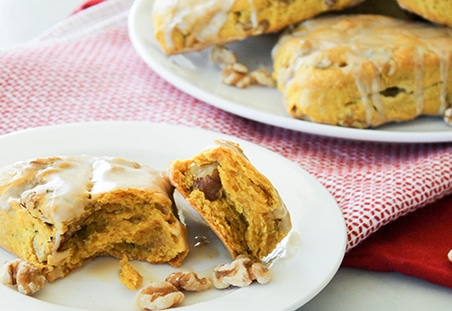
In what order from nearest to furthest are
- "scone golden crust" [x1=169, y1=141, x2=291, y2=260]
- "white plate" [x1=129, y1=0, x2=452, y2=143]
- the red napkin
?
"scone golden crust" [x1=169, y1=141, x2=291, y2=260]
the red napkin
"white plate" [x1=129, y1=0, x2=452, y2=143]

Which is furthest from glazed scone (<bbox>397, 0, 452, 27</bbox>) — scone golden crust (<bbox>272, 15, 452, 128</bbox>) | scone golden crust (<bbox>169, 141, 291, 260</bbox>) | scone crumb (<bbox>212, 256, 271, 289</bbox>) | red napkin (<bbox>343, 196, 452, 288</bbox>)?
scone crumb (<bbox>212, 256, 271, 289</bbox>)

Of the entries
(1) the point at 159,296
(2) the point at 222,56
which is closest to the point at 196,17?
(2) the point at 222,56

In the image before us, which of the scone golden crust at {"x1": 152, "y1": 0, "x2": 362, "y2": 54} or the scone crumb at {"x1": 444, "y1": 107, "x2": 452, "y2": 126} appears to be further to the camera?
the scone golden crust at {"x1": 152, "y1": 0, "x2": 362, "y2": 54}

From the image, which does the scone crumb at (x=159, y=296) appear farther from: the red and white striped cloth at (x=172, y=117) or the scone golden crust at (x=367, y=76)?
the scone golden crust at (x=367, y=76)

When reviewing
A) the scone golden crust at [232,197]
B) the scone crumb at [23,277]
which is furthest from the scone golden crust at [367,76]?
the scone crumb at [23,277]

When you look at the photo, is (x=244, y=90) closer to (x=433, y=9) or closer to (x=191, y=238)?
(x=433, y=9)

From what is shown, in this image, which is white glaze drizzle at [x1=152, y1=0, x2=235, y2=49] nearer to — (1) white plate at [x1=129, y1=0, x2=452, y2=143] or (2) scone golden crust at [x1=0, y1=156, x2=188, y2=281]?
(1) white plate at [x1=129, y1=0, x2=452, y2=143]
